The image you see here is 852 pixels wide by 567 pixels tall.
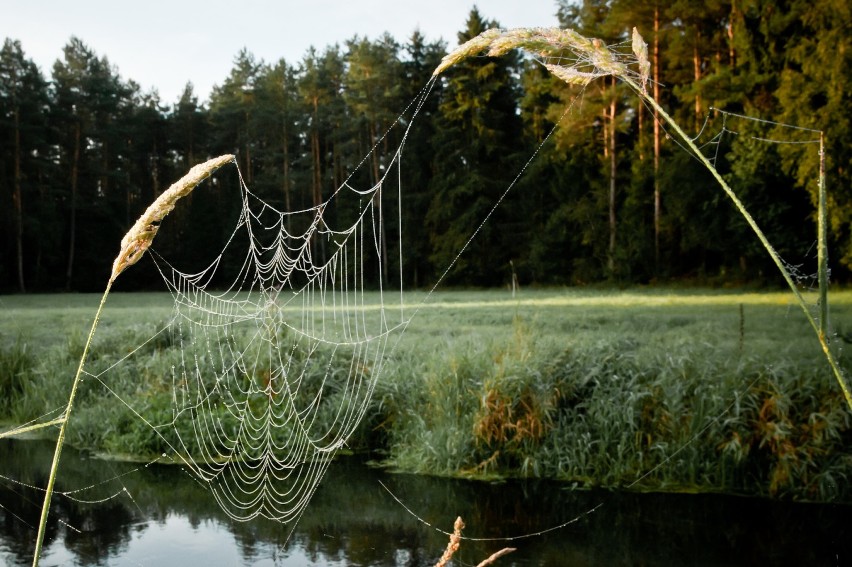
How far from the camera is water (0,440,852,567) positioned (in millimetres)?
5004

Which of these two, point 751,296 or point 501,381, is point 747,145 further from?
point 501,381

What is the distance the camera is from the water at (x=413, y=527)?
16.4 feet

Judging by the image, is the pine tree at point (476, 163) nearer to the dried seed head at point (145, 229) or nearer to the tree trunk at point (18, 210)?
the tree trunk at point (18, 210)

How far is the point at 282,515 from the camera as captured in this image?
5.86 m

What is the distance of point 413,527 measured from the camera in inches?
217

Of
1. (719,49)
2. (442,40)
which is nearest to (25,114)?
(442,40)

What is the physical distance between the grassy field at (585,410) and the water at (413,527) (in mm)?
213

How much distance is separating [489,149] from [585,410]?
16.3 metres

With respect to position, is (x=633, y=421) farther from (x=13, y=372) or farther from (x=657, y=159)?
(x=657, y=159)

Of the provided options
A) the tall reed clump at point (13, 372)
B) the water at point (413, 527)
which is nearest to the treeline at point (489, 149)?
the water at point (413, 527)

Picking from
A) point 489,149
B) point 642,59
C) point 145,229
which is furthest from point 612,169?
point 145,229

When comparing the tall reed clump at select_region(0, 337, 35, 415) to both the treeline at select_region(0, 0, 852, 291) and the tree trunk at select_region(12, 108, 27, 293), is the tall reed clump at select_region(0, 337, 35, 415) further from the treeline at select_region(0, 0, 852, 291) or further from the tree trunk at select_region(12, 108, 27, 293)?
the tree trunk at select_region(12, 108, 27, 293)

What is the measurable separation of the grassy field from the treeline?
22.3ft

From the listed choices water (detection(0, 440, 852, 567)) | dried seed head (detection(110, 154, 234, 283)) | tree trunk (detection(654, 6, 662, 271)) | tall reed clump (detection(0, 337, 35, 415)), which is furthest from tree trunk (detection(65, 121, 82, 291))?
dried seed head (detection(110, 154, 234, 283))
